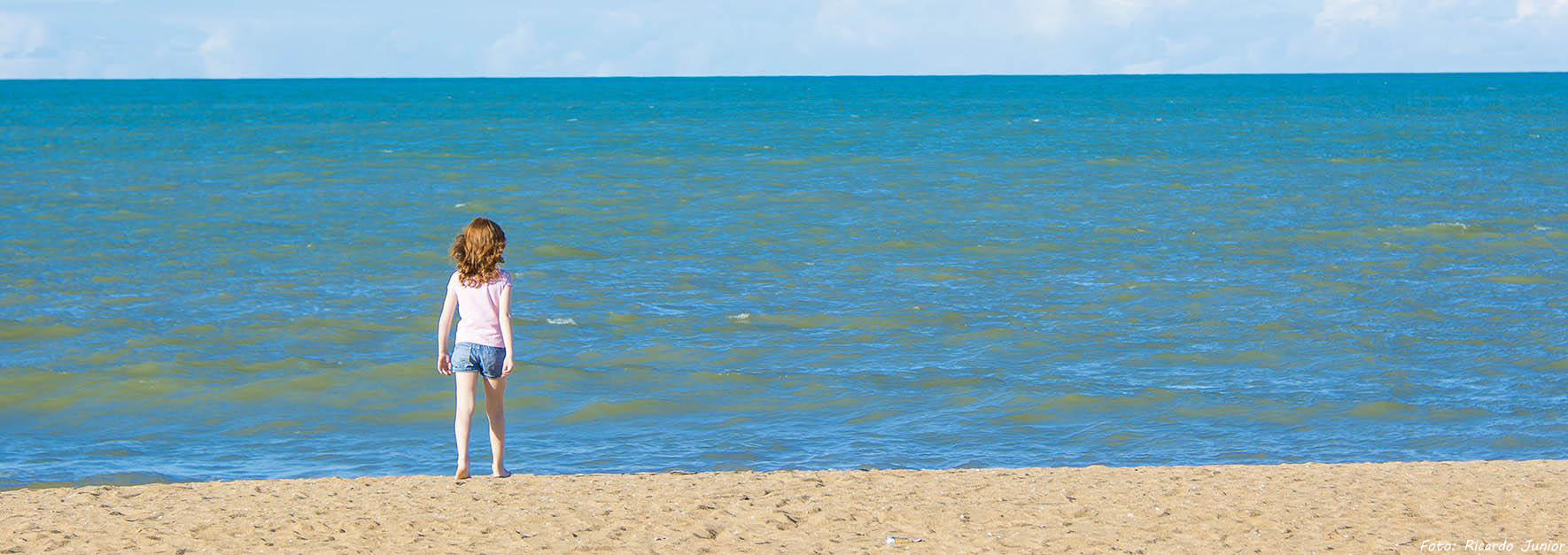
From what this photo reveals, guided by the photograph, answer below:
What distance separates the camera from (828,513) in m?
6.72

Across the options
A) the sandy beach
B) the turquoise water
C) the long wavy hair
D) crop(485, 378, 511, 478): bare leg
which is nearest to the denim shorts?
crop(485, 378, 511, 478): bare leg

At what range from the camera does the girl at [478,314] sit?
22.1ft

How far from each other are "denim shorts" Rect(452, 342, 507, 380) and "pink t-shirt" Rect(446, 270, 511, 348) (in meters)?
0.02

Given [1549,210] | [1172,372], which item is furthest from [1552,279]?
[1549,210]

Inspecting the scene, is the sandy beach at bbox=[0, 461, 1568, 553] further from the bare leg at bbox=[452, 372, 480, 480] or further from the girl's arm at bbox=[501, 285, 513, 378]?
the girl's arm at bbox=[501, 285, 513, 378]

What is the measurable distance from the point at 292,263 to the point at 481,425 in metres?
9.44

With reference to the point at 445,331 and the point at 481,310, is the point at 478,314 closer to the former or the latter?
the point at 481,310

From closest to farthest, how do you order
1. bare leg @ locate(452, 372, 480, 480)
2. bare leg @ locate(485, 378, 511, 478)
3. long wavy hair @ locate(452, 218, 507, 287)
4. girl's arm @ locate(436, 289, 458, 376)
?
long wavy hair @ locate(452, 218, 507, 287), girl's arm @ locate(436, 289, 458, 376), bare leg @ locate(452, 372, 480, 480), bare leg @ locate(485, 378, 511, 478)

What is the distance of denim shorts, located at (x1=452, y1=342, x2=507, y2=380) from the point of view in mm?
6980

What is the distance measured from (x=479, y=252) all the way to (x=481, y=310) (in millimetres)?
299

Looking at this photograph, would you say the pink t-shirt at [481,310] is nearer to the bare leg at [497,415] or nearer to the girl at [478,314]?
the girl at [478,314]

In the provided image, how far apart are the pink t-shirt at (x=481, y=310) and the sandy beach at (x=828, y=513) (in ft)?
2.29

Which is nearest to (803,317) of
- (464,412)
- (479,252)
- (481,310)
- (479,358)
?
(464,412)

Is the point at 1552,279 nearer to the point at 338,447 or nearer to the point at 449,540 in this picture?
the point at 338,447
